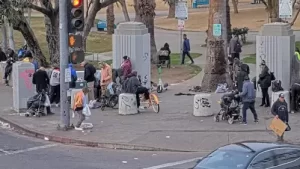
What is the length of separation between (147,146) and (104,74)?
713 centimetres

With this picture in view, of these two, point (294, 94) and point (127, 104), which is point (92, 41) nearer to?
point (127, 104)

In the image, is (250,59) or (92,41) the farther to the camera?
(92,41)

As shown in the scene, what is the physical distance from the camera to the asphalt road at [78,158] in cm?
1741

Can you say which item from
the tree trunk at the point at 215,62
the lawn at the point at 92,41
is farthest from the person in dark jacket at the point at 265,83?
the lawn at the point at 92,41

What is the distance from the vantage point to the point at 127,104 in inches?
963

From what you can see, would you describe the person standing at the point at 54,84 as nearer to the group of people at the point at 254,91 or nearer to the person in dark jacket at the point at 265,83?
the group of people at the point at 254,91

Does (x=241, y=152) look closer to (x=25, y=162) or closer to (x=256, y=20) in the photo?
(x=25, y=162)

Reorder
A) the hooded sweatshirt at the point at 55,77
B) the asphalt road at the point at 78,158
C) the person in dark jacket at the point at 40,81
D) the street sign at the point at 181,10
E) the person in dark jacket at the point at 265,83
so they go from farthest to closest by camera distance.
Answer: the street sign at the point at 181,10 → the hooded sweatshirt at the point at 55,77 → the person in dark jacket at the point at 265,83 → the person in dark jacket at the point at 40,81 → the asphalt road at the point at 78,158

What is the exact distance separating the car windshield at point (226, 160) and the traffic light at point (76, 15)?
30.9 ft

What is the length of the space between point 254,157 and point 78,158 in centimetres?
703

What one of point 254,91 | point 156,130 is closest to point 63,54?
point 156,130

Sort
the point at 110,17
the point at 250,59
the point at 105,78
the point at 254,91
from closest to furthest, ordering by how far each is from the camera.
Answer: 1. the point at 254,91
2. the point at 105,78
3. the point at 250,59
4. the point at 110,17

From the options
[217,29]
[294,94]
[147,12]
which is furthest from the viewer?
[147,12]

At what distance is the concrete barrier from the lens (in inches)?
959
